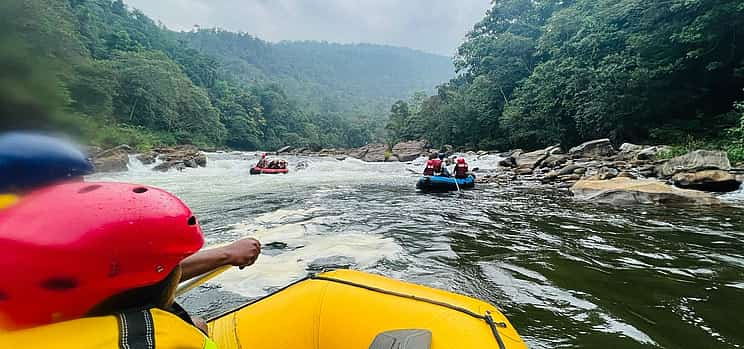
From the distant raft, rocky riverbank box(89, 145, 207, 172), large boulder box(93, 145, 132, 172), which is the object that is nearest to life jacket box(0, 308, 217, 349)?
rocky riverbank box(89, 145, 207, 172)

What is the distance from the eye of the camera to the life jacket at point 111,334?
28.3 inches

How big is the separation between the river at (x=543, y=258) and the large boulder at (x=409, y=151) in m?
20.3

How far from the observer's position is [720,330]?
245 cm

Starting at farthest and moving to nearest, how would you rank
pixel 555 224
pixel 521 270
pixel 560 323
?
pixel 555 224 < pixel 521 270 < pixel 560 323

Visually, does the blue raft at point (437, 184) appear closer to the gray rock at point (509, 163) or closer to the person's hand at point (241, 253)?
the gray rock at point (509, 163)

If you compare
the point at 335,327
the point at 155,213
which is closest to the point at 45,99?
the point at 155,213

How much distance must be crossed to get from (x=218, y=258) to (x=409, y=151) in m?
30.0

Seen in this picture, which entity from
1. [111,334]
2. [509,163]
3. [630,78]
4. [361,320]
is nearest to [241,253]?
[361,320]

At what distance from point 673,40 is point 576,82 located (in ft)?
16.6

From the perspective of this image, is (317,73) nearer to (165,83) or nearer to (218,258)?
(165,83)

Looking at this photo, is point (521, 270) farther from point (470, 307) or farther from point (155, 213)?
point (155, 213)

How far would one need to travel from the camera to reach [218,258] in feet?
5.33

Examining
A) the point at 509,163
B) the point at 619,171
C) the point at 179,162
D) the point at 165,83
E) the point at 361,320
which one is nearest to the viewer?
the point at 361,320

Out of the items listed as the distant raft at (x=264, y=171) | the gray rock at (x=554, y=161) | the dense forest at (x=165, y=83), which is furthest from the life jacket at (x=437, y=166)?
the distant raft at (x=264, y=171)
